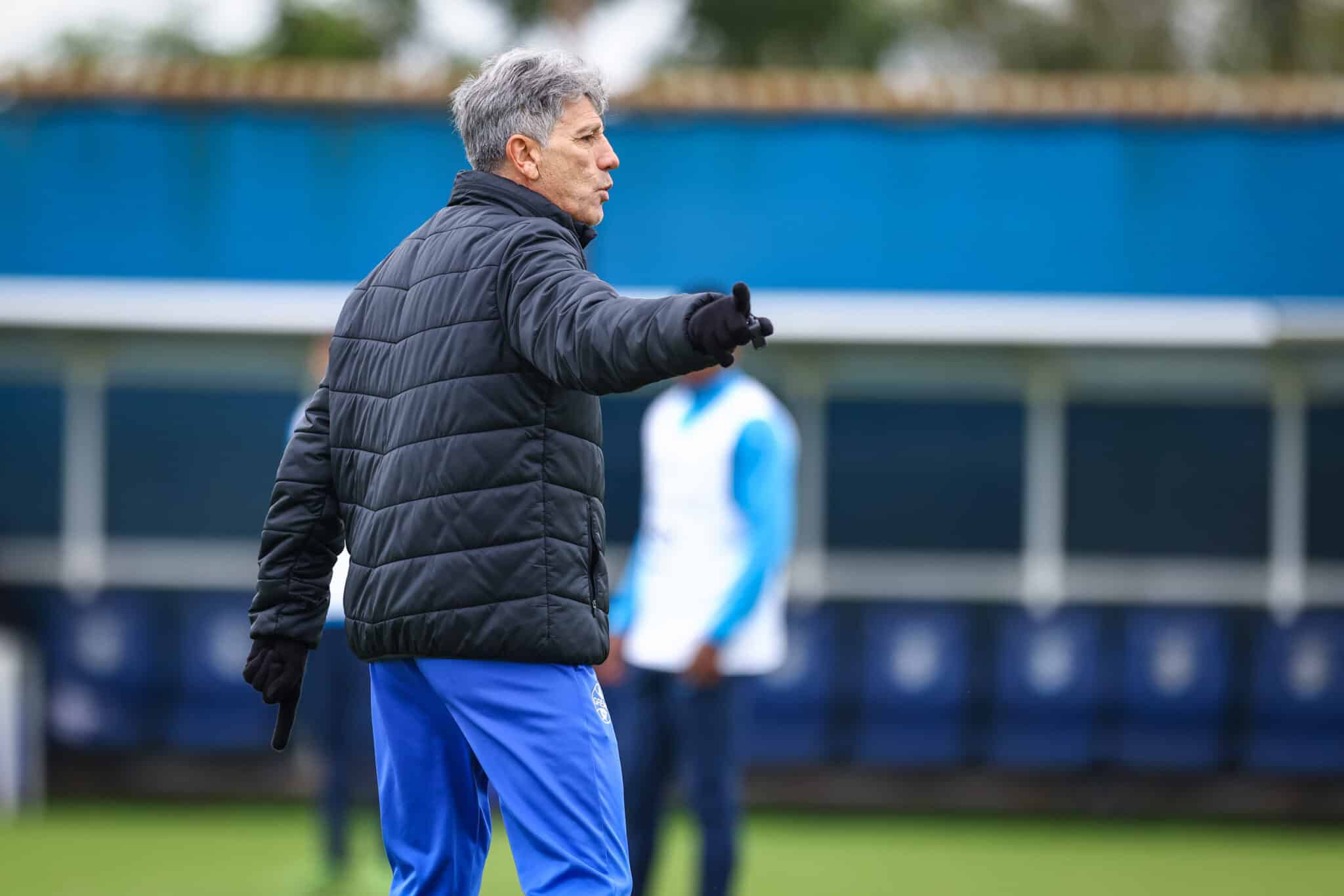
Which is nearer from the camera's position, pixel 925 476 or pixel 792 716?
pixel 792 716

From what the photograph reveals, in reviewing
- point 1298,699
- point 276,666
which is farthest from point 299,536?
point 1298,699

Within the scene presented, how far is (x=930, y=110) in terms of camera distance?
993 cm

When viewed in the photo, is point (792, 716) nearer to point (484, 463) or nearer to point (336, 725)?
point (336, 725)

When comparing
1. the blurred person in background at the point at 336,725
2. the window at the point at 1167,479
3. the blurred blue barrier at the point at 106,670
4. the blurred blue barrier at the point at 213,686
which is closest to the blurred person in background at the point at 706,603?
the blurred person in background at the point at 336,725

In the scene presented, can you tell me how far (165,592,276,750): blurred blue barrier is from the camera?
9102 mm

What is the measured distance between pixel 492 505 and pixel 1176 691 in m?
6.94

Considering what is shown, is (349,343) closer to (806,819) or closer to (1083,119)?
(806,819)

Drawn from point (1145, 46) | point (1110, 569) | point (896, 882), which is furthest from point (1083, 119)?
point (1145, 46)

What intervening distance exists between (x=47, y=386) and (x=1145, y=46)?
26849 millimetres

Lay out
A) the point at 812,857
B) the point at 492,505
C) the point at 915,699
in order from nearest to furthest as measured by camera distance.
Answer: the point at 492,505, the point at 812,857, the point at 915,699

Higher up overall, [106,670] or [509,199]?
[509,199]

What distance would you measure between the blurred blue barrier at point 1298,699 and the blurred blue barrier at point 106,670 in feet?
18.5

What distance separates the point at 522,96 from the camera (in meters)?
3.07

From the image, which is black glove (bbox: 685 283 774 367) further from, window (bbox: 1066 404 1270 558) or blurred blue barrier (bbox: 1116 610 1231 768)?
window (bbox: 1066 404 1270 558)
